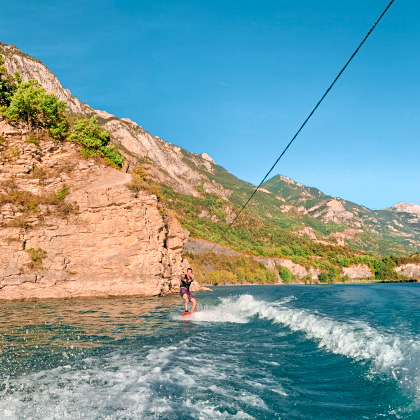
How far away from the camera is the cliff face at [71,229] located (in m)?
25.8

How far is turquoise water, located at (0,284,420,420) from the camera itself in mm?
5180

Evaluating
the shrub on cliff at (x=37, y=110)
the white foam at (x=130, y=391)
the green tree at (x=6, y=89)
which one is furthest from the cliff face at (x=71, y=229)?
the white foam at (x=130, y=391)

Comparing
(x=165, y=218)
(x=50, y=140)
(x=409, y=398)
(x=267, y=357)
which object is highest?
(x=50, y=140)

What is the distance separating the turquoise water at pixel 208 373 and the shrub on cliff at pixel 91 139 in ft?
81.5

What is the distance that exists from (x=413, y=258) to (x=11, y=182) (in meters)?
A: 139

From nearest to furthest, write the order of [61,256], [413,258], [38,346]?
[38,346]
[61,256]
[413,258]

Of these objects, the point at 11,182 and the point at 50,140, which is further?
the point at 50,140

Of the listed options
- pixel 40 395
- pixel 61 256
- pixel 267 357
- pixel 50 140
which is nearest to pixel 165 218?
pixel 61 256

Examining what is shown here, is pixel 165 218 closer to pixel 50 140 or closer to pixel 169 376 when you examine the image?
pixel 50 140

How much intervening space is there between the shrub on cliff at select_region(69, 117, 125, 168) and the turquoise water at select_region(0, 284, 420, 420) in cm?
2484

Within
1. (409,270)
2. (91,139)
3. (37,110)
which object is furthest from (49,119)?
(409,270)

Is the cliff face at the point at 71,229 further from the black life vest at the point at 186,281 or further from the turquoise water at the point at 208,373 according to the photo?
the turquoise water at the point at 208,373

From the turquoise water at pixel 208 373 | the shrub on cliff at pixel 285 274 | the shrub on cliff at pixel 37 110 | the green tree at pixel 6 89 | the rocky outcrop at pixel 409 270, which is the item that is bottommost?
the shrub on cliff at pixel 285 274

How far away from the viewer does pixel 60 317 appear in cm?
1534
